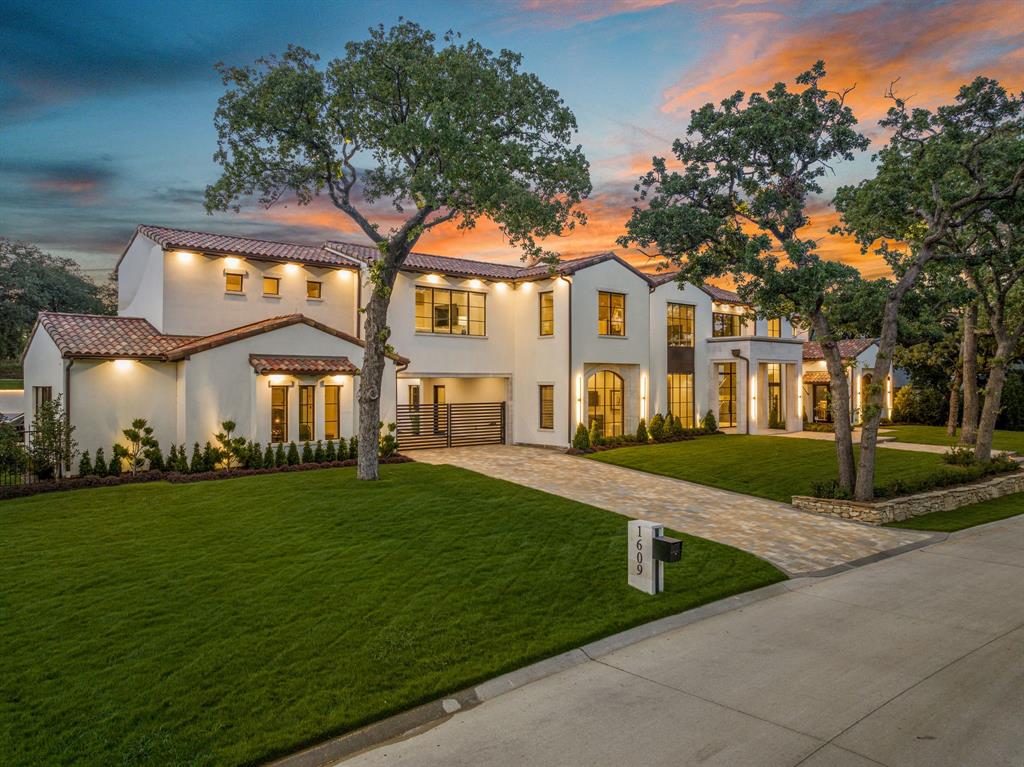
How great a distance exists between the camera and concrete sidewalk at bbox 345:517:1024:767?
4.39 m

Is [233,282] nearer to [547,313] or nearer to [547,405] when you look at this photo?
[547,313]

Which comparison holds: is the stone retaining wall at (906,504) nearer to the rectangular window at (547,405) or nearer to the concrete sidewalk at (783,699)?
the concrete sidewalk at (783,699)

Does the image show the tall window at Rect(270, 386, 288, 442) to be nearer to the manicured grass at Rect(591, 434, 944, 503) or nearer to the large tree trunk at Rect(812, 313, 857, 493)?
the manicured grass at Rect(591, 434, 944, 503)

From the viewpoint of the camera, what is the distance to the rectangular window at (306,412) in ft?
57.9

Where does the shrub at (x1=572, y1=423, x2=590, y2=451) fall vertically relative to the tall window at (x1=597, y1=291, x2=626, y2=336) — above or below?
below

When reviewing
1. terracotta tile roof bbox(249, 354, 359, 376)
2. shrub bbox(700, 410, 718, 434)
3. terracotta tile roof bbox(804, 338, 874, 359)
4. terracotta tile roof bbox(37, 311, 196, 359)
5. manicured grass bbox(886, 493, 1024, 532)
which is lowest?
manicured grass bbox(886, 493, 1024, 532)

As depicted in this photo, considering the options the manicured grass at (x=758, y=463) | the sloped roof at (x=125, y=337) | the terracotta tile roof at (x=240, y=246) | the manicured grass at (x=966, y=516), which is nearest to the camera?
the manicured grass at (x=966, y=516)

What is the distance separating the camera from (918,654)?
19.9 feet

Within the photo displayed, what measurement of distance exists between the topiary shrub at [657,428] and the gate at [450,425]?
603 centimetres

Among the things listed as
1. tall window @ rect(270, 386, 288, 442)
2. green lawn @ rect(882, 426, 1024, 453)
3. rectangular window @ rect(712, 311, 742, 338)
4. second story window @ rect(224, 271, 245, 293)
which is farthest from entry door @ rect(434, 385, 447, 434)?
green lawn @ rect(882, 426, 1024, 453)

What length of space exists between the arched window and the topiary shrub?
1.24m

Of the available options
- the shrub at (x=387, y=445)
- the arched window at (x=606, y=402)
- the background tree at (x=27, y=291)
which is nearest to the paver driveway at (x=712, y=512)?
the shrub at (x=387, y=445)

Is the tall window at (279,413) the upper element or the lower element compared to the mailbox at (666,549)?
upper

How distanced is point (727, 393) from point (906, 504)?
1541cm
